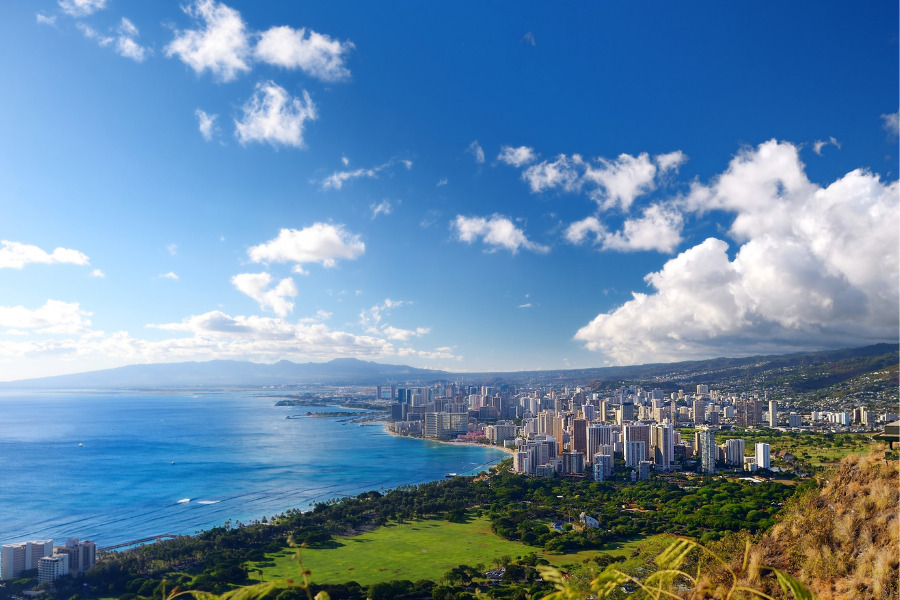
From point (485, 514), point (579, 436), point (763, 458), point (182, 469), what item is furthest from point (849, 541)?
point (182, 469)

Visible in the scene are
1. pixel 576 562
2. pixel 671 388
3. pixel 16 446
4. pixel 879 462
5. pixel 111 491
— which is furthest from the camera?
pixel 671 388

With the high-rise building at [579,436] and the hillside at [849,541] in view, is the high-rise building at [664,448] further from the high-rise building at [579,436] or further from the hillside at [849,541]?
the hillside at [849,541]

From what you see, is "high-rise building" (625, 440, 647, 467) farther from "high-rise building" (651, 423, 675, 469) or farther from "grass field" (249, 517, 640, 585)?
"grass field" (249, 517, 640, 585)

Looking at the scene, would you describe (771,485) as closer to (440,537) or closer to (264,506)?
(440,537)

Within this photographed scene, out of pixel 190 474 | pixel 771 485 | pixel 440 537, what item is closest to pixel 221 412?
pixel 190 474

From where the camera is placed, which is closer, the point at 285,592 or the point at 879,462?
the point at 879,462

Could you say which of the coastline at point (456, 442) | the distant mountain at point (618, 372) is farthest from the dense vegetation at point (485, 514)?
the distant mountain at point (618, 372)

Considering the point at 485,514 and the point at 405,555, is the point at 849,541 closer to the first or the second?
the point at 405,555
